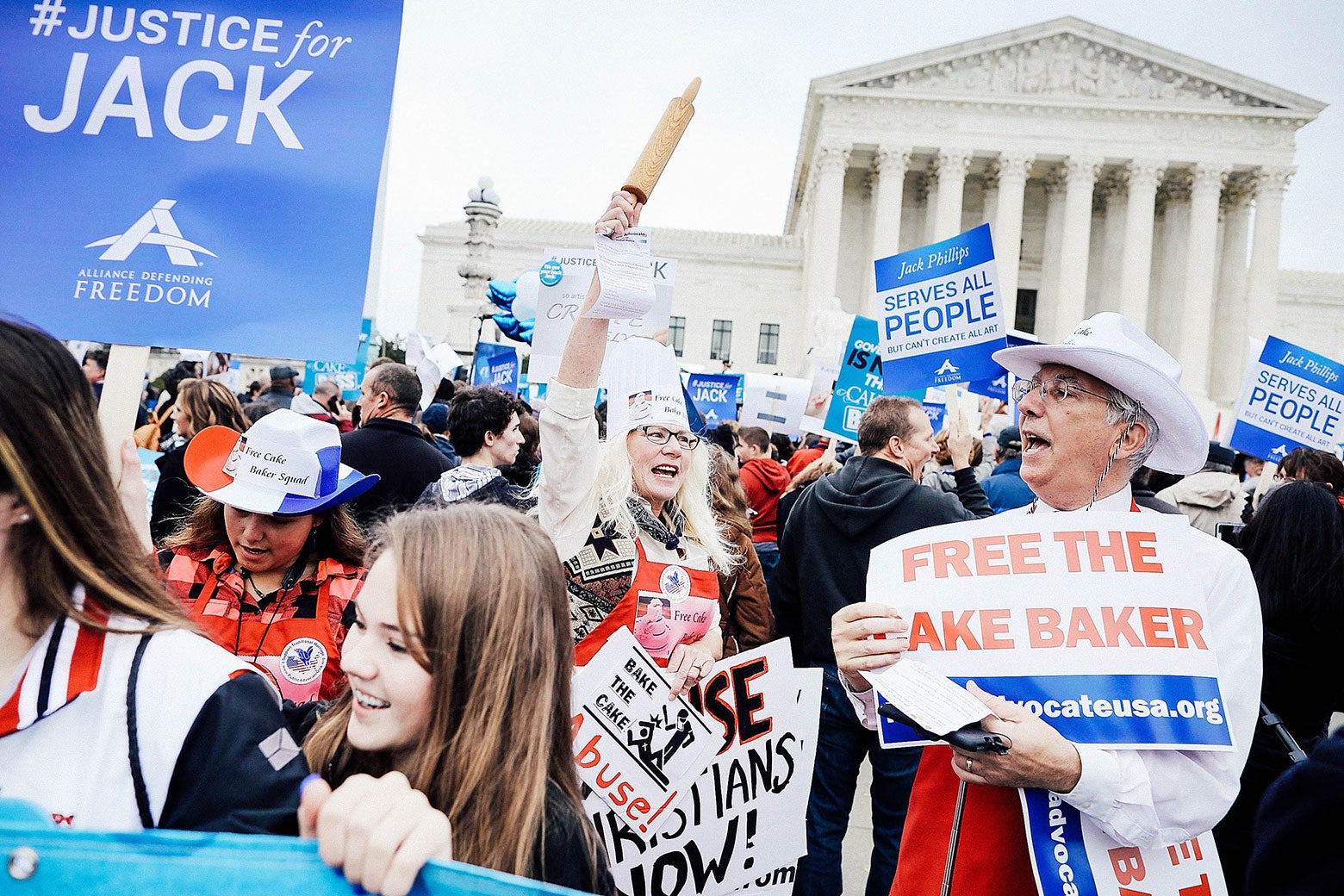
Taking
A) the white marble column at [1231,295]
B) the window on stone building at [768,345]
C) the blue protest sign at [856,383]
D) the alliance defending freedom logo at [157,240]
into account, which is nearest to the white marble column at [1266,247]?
the white marble column at [1231,295]

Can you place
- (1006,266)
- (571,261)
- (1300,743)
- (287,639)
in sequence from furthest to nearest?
1. (1006,266)
2. (571,261)
3. (1300,743)
4. (287,639)

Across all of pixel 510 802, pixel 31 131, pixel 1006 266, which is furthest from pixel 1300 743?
pixel 1006 266

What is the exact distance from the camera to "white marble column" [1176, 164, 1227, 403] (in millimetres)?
41500

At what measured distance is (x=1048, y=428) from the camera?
7.30 ft

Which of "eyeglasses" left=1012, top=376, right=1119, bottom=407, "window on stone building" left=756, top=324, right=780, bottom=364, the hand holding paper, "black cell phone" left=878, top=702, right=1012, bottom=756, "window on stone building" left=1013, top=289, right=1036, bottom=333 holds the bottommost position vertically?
"black cell phone" left=878, top=702, right=1012, bottom=756

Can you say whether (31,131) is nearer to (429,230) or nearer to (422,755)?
(422,755)

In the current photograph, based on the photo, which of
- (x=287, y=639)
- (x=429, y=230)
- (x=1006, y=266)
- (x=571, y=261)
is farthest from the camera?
(x=429, y=230)

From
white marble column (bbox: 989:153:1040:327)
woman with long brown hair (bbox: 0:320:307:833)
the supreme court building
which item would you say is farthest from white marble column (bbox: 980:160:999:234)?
woman with long brown hair (bbox: 0:320:307:833)

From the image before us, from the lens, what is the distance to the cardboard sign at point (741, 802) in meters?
2.93

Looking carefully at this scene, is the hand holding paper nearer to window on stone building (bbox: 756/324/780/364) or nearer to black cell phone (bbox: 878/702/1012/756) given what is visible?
black cell phone (bbox: 878/702/1012/756)

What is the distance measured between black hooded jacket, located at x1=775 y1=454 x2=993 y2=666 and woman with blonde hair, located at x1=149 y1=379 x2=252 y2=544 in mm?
2499

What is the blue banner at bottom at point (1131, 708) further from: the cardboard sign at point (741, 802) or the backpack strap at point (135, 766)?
the backpack strap at point (135, 766)

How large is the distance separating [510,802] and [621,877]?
5.54ft

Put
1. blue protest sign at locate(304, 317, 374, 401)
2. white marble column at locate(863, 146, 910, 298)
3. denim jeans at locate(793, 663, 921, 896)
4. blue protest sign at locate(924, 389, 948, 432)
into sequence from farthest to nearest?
white marble column at locate(863, 146, 910, 298), blue protest sign at locate(304, 317, 374, 401), blue protest sign at locate(924, 389, 948, 432), denim jeans at locate(793, 663, 921, 896)
